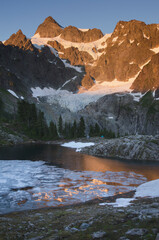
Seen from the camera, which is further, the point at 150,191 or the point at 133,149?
the point at 133,149

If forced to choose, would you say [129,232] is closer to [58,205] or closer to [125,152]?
[58,205]

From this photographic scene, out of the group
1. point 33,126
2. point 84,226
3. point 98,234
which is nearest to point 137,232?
point 98,234

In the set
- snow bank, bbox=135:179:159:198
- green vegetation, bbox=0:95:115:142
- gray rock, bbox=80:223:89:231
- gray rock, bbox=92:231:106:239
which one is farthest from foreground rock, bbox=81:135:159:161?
green vegetation, bbox=0:95:115:142

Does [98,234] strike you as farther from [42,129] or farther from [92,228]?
[42,129]

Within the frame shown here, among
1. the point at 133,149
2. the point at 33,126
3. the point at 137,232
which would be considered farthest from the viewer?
the point at 33,126

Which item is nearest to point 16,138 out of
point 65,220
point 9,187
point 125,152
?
point 125,152

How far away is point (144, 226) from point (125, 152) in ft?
152

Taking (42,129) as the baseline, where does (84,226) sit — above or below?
below

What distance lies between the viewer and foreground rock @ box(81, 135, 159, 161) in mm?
51250

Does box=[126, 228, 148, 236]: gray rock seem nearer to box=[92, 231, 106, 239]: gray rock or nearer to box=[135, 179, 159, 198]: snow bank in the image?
box=[92, 231, 106, 239]: gray rock

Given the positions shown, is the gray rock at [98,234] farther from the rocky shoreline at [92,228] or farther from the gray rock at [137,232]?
the gray rock at [137,232]

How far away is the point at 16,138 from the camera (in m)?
95.8

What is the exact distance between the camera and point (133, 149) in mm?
53688

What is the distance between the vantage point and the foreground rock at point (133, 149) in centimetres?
5125
